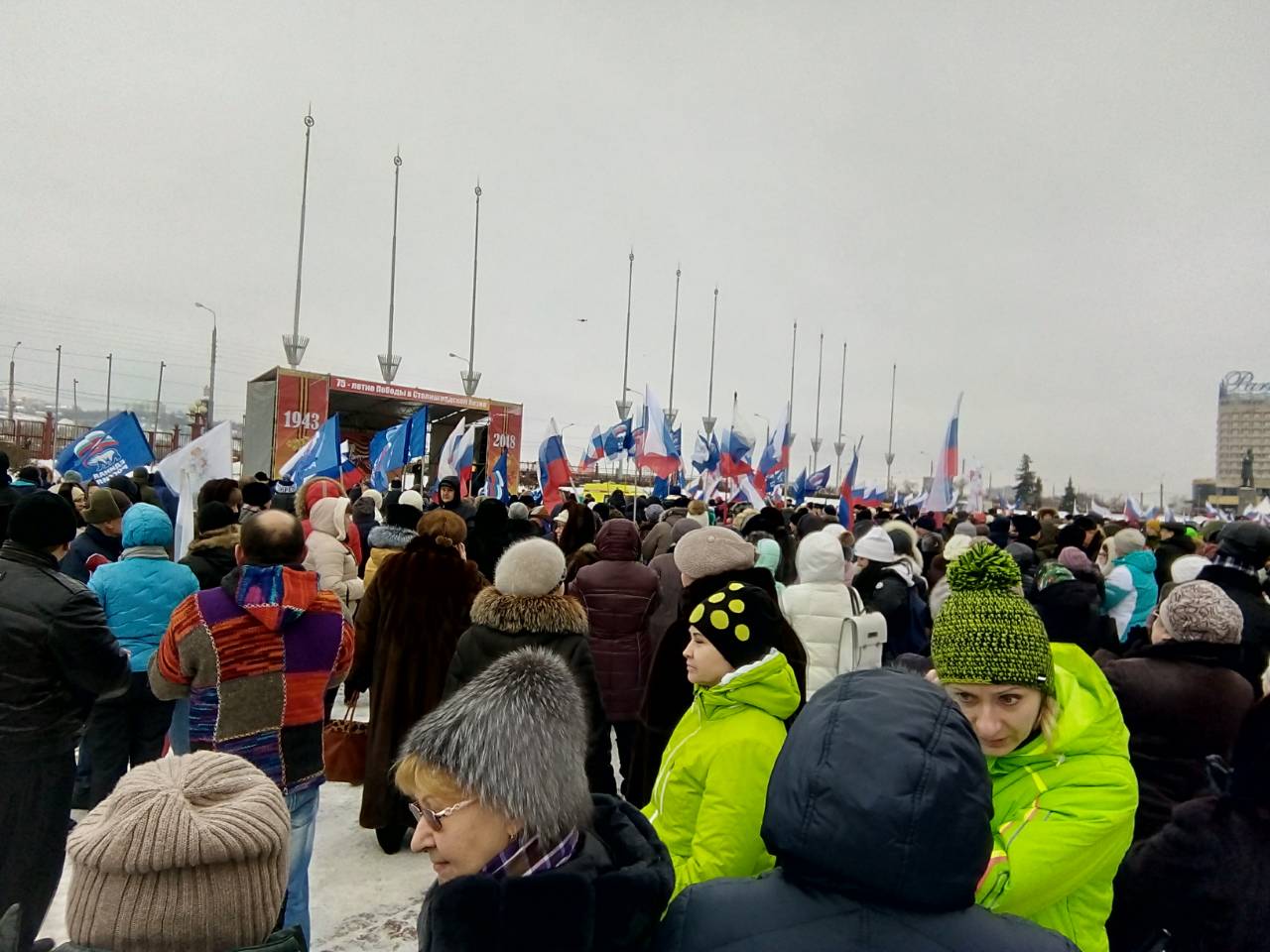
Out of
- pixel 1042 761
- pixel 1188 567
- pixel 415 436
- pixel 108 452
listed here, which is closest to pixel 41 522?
pixel 1042 761

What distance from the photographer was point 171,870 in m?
1.25

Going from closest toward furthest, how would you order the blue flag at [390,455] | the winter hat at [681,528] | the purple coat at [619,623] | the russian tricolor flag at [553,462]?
the purple coat at [619,623], the winter hat at [681,528], the blue flag at [390,455], the russian tricolor flag at [553,462]

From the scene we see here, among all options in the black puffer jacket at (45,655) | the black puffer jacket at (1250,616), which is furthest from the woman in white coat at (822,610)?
the black puffer jacket at (45,655)

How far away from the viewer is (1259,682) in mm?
4699

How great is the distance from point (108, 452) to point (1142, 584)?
9849 millimetres

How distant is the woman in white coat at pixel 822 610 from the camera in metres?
4.66

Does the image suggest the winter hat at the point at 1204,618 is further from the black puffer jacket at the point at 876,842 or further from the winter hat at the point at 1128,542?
the winter hat at the point at 1128,542

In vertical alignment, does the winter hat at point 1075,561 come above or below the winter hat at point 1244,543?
below

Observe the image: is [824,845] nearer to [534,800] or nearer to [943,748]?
[943,748]

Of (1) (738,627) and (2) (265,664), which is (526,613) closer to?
(2) (265,664)

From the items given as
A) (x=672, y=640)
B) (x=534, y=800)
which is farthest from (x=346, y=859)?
(x=534, y=800)

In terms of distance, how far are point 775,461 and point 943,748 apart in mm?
19914

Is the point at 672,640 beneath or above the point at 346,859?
above

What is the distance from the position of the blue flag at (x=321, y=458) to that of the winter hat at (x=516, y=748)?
8.82 metres
